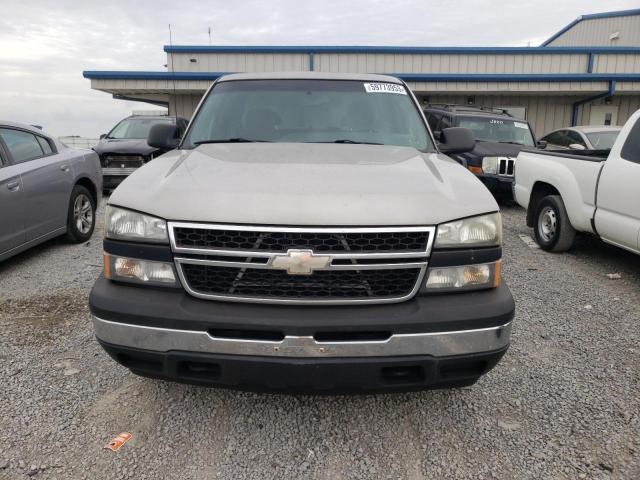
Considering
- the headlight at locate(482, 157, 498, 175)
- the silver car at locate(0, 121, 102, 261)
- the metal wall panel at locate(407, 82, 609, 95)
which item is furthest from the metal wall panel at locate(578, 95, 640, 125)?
the silver car at locate(0, 121, 102, 261)

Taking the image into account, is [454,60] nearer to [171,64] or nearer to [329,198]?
[171,64]

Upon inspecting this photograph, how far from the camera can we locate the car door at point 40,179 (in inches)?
203

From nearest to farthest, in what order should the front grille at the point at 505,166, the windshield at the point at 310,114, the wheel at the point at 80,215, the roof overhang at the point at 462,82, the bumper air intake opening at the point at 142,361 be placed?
the bumper air intake opening at the point at 142,361, the windshield at the point at 310,114, the wheel at the point at 80,215, the front grille at the point at 505,166, the roof overhang at the point at 462,82

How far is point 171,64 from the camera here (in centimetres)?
1742

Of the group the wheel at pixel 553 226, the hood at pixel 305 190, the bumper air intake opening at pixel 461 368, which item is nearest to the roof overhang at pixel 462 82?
the wheel at pixel 553 226

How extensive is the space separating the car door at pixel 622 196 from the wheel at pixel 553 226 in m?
0.68

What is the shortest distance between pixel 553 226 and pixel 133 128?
861cm

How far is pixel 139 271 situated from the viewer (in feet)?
7.36

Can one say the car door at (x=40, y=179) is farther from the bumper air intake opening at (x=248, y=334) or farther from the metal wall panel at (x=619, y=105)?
the metal wall panel at (x=619, y=105)

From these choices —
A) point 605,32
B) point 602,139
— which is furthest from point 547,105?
point 605,32

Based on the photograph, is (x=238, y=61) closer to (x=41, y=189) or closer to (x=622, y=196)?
(x=41, y=189)

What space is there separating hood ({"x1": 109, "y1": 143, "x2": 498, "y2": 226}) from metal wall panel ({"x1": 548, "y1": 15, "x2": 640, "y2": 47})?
28332 millimetres

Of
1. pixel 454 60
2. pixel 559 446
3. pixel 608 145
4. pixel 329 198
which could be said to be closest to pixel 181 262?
pixel 329 198

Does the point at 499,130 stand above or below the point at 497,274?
above
